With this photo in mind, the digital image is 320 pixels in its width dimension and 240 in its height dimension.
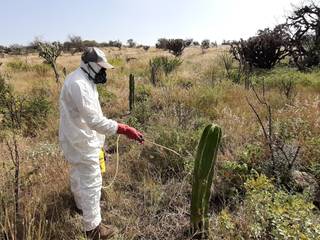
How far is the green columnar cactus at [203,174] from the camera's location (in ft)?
10.5

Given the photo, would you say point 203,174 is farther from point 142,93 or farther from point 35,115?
point 142,93

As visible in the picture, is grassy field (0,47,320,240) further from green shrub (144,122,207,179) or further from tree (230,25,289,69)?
tree (230,25,289,69)

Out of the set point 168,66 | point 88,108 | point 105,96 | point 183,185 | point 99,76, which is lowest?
point 183,185

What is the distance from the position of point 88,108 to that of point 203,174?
110 cm

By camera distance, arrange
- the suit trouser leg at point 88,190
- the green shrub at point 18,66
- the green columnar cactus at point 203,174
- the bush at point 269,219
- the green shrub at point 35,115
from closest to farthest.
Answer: the bush at point 269,219 → the green columnar cactus at point 203,174 → the suit trouser leg at point 88,190 → the green shrub at point 35,115 → the green shrub at point 18,66

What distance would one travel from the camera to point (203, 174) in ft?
10.5

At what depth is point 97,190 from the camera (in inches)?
137

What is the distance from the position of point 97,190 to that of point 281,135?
2.59m

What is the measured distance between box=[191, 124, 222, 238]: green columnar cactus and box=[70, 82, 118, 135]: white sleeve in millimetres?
827

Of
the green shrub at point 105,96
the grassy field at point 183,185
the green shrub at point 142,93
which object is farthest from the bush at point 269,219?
the green shrub at point 105,96

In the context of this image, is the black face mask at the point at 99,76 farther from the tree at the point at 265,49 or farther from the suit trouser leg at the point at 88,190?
the tree at the point at 265,49

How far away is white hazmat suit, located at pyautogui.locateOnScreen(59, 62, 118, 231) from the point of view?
129 inches

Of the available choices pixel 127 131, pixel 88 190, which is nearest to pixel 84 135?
pixel 127 131

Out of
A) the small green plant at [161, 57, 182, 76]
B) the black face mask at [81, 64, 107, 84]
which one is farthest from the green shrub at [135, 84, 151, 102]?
the black face mask at [81, 64, 107, 84]
